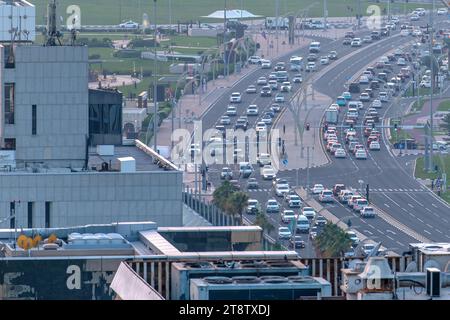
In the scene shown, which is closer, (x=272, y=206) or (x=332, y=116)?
(x=272, y=206)

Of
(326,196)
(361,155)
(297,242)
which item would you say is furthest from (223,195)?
(361,155)

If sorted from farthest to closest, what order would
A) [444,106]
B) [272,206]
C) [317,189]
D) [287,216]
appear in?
[444,106] → [317,189] → [272,206] → [287,216]

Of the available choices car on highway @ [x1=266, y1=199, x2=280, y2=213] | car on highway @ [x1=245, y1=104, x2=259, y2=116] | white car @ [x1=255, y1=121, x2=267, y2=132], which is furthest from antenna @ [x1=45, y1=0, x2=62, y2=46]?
car on highway @ [x1=245, y1=104, x2=259, y2=116]

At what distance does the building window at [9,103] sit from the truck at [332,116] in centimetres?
12099

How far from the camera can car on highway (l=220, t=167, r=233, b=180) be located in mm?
153750

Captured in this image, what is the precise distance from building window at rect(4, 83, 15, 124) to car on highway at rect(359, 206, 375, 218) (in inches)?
2837

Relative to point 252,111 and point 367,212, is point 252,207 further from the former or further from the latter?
point 252,111

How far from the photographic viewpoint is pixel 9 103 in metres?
66.3

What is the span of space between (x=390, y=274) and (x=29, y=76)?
2887 cm

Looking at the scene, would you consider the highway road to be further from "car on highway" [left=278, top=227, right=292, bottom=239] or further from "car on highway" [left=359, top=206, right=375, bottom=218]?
"car on highway" [left=278, top=227, right=292, bottom=239]

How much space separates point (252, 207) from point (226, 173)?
19011 millimetres

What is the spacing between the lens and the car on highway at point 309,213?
13475 cm
